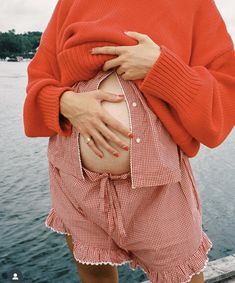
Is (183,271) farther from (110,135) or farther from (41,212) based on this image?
(41,212)

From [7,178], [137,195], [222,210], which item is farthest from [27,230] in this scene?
[137,195]

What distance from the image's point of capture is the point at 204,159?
7.90 meters

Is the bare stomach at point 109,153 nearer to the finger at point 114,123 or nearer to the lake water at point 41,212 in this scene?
the finger at point 114,123

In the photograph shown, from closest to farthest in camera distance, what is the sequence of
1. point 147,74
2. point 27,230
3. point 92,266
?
point 147,74 → point 92,266 → point 27,230

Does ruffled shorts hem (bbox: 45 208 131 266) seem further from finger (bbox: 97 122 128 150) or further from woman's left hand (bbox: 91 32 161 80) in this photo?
woman's left hand (bbox: 91 32 161 80)

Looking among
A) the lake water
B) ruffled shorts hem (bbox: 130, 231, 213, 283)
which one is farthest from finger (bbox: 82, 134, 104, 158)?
the lake water

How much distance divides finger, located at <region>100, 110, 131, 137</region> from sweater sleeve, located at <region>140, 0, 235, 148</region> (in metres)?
0.14

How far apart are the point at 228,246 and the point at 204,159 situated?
3.56 meters

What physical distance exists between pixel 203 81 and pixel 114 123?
0.34m

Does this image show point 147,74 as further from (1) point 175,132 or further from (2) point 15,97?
(2) point 15,97

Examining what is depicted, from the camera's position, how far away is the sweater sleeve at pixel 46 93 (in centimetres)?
153

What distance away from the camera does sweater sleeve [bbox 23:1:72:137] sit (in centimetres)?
153

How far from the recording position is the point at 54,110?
4.97 ft

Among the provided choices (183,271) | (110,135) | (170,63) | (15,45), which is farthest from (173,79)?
(15,45)
